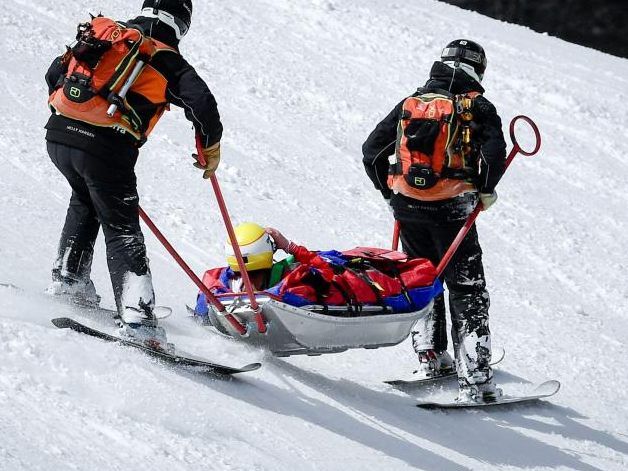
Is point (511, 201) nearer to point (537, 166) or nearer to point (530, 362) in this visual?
point (537, 166)

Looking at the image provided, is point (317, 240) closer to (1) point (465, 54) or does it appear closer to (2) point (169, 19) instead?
(1) point (465, 54)

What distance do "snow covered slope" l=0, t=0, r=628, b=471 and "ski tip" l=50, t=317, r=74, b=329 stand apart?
0.13 meters

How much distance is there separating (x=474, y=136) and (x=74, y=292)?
2.67 meters

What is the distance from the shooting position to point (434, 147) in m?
5.98

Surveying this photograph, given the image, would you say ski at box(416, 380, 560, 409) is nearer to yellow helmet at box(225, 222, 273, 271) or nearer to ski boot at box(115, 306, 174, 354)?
yellow helmet at box(225, 222, 273, 271)

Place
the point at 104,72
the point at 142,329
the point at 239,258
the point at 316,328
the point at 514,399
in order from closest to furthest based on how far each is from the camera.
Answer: the point at 104,72, the point at 142,329, the point at 239,258, the point at 316,328, the point at 514,399

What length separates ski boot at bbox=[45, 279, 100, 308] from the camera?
18.5ft

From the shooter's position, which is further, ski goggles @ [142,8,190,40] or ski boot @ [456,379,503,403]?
ski boot @ [456,379,503,403]

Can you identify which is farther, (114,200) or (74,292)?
(74,292)

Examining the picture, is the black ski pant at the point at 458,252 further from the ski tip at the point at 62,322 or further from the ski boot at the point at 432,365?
the ski tip at the point at 62,322

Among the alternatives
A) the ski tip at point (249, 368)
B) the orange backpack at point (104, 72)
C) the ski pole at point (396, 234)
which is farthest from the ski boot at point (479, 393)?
the orange backpack at point (104, 72)

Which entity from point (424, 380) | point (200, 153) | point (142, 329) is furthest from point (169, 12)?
point (424, 380)

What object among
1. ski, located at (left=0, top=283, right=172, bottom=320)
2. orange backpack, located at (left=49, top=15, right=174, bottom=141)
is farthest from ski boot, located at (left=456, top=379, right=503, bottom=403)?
orange backpack, located at (left=49, top=15, right=174, bottom=141)

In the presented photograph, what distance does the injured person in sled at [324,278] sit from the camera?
18.4 ft
